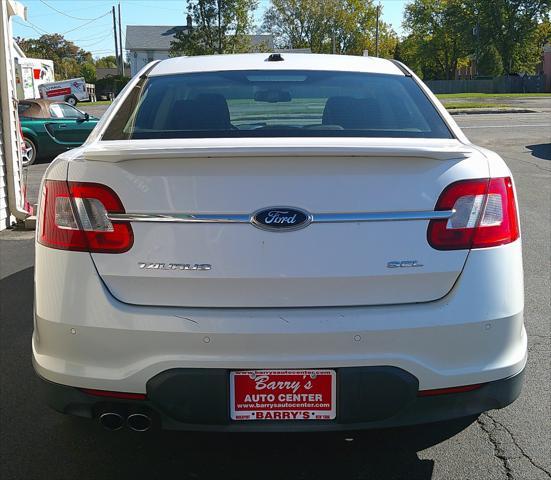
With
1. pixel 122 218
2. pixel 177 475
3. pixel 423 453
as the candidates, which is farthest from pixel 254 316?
pixel 423 453

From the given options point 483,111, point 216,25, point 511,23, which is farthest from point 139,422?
point 511,23

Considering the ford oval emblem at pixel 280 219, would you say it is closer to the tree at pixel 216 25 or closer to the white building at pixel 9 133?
the white building at pixel 9 133

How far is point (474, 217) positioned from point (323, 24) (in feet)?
237

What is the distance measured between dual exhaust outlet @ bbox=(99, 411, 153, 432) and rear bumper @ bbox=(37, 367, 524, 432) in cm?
2

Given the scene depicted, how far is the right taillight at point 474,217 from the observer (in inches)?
90.4

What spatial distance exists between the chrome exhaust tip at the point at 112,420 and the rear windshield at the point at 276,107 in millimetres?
1097

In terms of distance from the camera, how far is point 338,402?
2.29 m

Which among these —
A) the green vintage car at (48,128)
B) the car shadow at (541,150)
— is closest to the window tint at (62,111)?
the green vintage car at (48,128)

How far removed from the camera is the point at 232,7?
46781 mm

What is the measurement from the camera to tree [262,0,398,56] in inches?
2766

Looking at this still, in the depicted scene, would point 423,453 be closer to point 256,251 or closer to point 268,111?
point 256,251

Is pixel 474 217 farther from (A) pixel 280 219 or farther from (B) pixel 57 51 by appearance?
(B) pixel 57 51

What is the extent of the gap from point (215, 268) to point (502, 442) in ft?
5.47

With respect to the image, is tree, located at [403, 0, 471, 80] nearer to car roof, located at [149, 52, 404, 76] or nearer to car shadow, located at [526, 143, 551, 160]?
car shadow, located at [526, 143, 551, 160]
